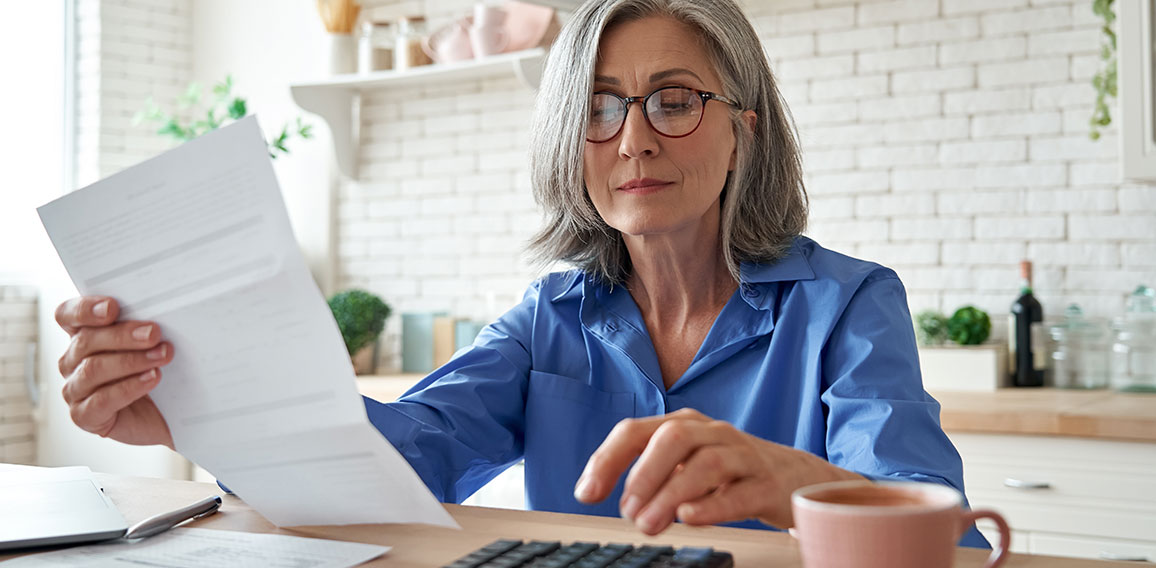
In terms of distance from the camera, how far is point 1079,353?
9.66ft

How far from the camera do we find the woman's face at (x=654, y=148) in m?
1.52

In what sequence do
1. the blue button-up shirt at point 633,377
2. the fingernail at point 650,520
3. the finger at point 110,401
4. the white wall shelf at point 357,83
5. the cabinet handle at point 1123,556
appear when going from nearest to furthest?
the fingernail at point 650,520
the finger at point 110,401
the blue button-up shirt at point 633,377
the cabinet handle at point 1123,556
the white wall shelf at point 357,83

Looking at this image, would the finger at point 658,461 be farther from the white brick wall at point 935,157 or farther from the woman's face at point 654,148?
the white brick wall at point 935,157

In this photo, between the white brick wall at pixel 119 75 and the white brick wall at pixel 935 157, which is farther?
the white brick wall at pixel 119 75

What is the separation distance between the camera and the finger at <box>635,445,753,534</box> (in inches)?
31.3

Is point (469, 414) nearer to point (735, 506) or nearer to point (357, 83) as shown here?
point (735, 506)

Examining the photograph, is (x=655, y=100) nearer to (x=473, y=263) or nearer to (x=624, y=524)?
(x=624, y=524)

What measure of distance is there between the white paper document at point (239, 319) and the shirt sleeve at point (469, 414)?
36 centimetres

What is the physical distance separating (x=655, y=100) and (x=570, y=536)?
0.76 meters

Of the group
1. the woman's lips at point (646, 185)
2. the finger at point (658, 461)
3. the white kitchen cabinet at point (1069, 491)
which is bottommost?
the white kitchen cabinet at point (1069, 491)

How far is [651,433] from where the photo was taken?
2.81ft

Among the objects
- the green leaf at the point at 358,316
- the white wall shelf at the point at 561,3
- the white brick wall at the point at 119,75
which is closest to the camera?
the white wall shelf at the point at 561,3

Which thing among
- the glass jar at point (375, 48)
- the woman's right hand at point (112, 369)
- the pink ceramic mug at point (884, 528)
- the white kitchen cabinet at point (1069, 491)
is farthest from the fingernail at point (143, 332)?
the glass jar at point (375, 48)

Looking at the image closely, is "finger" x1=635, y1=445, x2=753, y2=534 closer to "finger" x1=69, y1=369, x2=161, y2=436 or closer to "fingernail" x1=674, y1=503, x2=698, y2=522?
"fingernail" x1=674, y1=503, x2=698, y2=522
